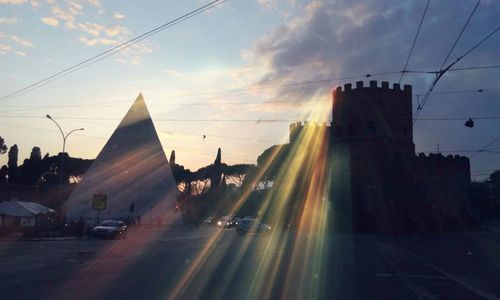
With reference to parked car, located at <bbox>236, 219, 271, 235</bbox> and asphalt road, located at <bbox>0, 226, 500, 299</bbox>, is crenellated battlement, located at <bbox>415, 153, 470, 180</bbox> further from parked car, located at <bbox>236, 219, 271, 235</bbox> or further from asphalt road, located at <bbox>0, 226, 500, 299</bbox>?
asphalt road, located at <bbox>0, 226, 500, 299</bbox>

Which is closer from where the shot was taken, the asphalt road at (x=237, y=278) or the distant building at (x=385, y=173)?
the asphalt road at (x=237, y=278)

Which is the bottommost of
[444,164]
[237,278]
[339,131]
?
[237,278]

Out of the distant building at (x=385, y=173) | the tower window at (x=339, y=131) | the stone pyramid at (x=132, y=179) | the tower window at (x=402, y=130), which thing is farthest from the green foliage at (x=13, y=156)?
the tower window at (x=402, y=130)

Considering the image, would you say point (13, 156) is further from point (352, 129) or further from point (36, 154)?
point (352, 129)

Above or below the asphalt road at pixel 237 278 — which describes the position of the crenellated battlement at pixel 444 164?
above

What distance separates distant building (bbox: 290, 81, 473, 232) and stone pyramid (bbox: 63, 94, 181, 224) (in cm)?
2690

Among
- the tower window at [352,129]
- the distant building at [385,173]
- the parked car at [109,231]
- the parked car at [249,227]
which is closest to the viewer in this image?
the parked car at [109,231]

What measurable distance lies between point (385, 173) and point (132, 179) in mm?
36595

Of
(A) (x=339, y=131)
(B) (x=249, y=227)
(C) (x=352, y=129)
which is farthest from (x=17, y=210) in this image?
(C) (x=352, y=129)

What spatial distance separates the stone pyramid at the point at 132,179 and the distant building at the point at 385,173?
26896 millimetres

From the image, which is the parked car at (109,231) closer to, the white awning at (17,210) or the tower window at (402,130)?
the white awning at (17,210)

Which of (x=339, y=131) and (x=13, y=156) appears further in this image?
(x=13, y=156)

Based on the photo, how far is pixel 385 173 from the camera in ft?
211

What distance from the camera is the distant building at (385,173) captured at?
194 feet
